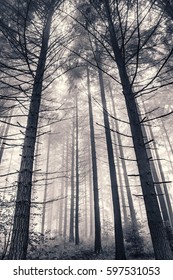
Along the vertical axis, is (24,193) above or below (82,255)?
above

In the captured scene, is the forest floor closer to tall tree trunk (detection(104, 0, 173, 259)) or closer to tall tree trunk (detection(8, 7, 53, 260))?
tall tree trunk (detection(8, 7, 53, 260))

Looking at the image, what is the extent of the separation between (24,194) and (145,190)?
2023 millimetres

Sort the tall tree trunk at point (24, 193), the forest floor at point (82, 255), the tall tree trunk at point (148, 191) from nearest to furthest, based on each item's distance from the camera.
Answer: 1. the tall tree trunk at point (148, 191)
2. the tall tree trunk at point (24, 193)
3. the forest floor at point (82, 255)

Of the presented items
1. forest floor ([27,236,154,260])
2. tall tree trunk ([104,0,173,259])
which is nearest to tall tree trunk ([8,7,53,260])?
tall tree trunk ([104,0,173,259])

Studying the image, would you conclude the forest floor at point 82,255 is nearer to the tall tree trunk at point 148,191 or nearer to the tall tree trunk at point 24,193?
the tall tree trunk at point 24,193

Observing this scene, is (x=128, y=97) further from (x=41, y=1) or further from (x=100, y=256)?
(x=100, y=256)

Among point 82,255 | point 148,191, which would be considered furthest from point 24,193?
point 82,255

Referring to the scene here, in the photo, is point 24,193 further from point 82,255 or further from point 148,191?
point 82,255

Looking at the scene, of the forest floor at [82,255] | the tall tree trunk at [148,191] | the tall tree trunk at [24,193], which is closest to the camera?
the tall tree trunk at [148,191]

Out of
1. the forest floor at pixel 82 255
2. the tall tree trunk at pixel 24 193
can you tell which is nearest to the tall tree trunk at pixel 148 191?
the tall tree trunk at pixel 24 193
